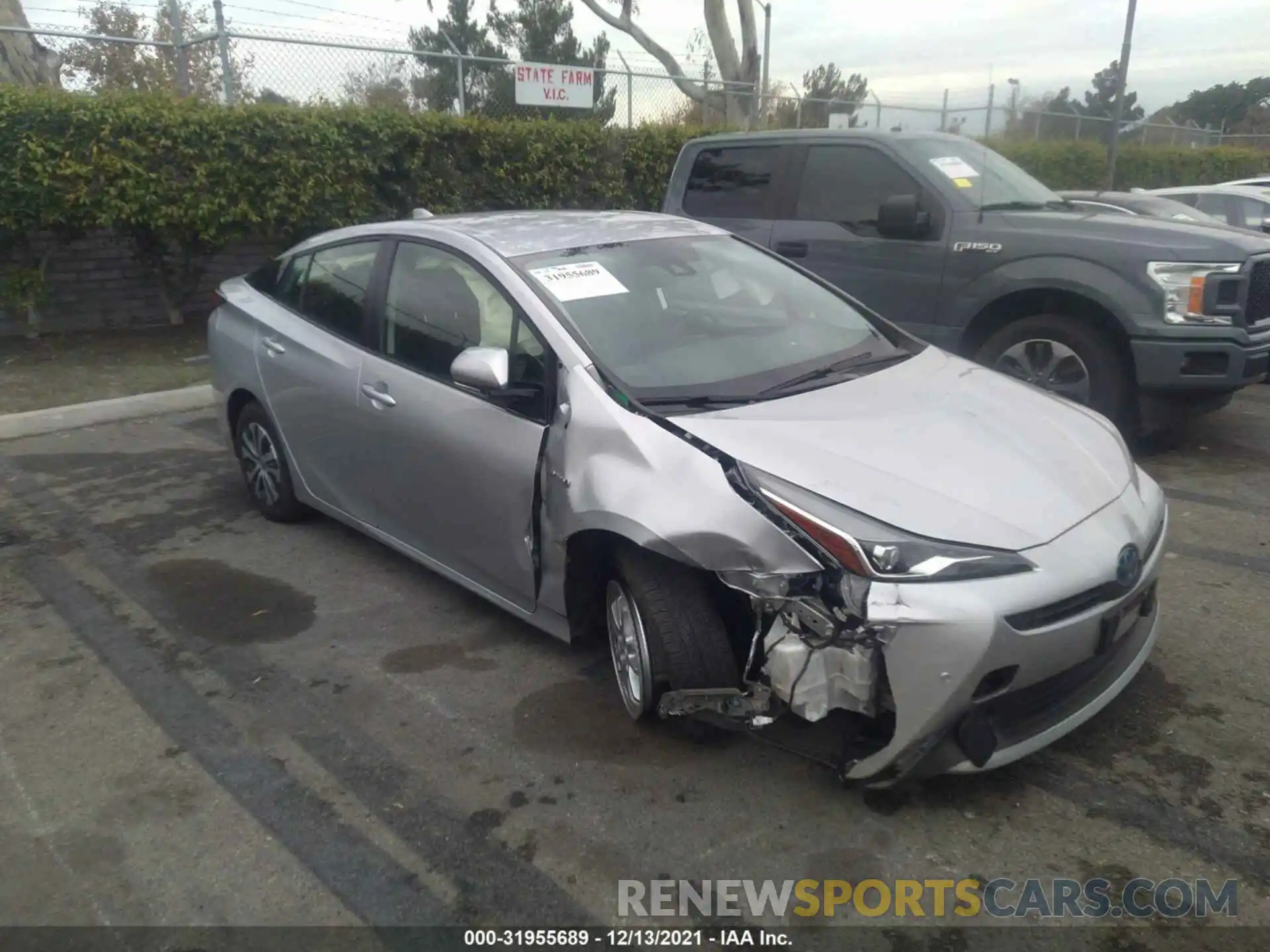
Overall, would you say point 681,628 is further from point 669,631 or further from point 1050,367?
point 1050,367

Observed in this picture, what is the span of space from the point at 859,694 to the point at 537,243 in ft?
7.21

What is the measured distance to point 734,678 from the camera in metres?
3.07

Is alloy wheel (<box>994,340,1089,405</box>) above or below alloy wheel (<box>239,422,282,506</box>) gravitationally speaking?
above

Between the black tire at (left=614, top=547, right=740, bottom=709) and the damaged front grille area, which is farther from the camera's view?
the black tire at (left=614, top=547, right=740, bottom=709)

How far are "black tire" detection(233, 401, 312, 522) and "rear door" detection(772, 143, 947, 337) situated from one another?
12.1 ft

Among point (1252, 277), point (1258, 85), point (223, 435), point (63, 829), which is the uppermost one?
point (1258, 85)

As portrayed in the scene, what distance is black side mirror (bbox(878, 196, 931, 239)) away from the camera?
254 inches

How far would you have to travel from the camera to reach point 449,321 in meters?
4.10

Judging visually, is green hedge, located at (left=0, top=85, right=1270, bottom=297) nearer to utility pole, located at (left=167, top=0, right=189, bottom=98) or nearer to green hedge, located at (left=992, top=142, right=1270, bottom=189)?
utility pole, located at (left=167, top=0, right=189, bottom=98)

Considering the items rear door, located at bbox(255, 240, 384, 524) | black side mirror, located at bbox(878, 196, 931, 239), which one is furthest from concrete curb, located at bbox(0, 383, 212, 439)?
black side mirror, located at bbox(878, 196, 931, 239)

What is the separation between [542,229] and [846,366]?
1401mm

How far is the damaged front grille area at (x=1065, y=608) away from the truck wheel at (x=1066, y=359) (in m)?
3.25

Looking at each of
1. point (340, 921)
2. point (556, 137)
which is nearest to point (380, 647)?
point (340, 921)

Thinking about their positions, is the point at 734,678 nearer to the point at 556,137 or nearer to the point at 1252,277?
the point at 1252,277
